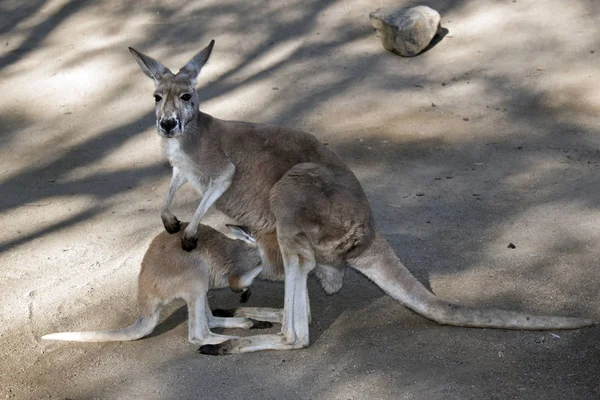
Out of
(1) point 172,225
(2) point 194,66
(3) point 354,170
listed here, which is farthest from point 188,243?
(3) point 354,170

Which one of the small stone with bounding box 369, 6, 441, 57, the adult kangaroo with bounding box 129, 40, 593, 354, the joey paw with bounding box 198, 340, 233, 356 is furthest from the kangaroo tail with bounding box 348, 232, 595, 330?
the small stone with bounding box 369, 6, 441, 57

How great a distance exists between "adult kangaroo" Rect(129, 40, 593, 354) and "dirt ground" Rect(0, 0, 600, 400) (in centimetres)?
13

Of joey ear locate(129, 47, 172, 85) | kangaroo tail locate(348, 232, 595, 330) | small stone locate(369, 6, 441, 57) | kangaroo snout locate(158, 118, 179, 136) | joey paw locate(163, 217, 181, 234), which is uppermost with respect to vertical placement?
joey ear locate(129, 47, 172, 85)

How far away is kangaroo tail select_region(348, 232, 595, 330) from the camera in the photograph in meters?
4.42

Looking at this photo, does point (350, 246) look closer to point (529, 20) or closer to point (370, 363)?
point (370, 363)

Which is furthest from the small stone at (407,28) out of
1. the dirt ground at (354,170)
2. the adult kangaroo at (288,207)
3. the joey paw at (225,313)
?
the joey paw at (225,313)

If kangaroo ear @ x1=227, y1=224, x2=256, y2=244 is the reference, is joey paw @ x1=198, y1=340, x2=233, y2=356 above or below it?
below

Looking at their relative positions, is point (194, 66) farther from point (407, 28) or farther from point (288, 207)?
point (407, 28)

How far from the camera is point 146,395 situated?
169 inches

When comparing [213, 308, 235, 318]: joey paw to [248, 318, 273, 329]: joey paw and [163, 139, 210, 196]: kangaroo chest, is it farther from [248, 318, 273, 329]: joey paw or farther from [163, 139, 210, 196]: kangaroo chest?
[163, 139, 210, 196]: kangaroo chest

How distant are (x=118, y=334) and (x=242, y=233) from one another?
0.91m

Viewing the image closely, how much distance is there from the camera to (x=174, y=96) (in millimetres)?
4742

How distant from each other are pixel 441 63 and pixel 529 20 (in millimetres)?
1311

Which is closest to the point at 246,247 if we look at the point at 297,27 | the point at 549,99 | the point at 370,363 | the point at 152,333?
the point at 152,333
